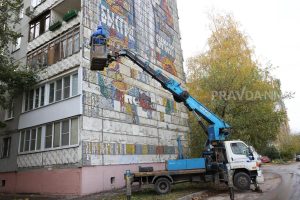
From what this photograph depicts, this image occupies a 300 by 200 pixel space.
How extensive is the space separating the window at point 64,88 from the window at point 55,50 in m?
1.52

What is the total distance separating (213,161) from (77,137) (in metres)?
7.80

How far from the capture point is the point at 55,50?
19.4m

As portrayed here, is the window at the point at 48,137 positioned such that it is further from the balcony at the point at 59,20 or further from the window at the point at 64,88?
the balcony at the point at 59,20

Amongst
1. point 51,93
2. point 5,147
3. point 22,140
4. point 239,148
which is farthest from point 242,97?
point 5,147

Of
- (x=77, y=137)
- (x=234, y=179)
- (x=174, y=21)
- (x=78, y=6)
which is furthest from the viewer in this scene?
(x=174, y=21)

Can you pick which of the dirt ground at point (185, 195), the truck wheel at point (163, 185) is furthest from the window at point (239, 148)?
the truck wheel at point (163, 185)

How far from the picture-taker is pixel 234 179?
48.3 feet

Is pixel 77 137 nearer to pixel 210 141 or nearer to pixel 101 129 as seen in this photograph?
pixel 101 129

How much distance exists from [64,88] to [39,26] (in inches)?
281

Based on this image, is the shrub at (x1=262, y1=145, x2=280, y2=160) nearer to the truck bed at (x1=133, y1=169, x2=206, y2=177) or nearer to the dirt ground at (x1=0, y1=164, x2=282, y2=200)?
the dirt ground at (x1=0, y1=164, x2=282, y2=200)

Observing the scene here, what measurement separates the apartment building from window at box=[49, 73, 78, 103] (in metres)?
0.07

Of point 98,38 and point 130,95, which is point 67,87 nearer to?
point 130,95

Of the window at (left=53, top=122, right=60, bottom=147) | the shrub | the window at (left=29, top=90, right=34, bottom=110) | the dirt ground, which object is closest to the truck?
the dirt ground

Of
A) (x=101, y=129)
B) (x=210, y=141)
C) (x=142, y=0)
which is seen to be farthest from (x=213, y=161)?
(x=142, y=0)
